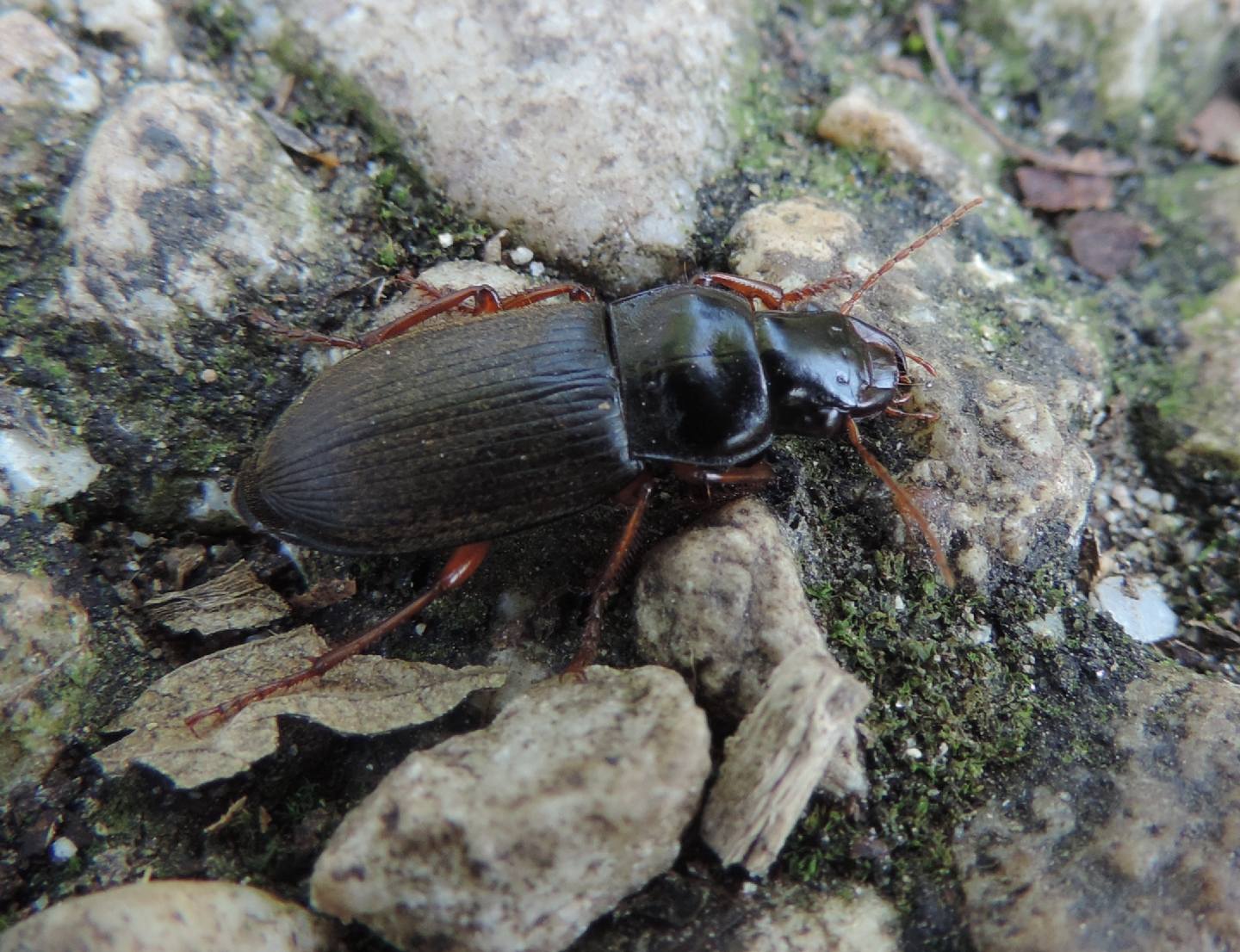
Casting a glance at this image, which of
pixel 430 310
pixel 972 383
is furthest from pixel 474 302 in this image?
pixel 972 383

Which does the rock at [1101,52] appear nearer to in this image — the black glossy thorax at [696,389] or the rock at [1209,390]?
the rock at [1209,390]

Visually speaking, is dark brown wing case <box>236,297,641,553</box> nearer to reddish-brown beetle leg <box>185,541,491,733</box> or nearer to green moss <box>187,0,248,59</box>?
reddish-brown beetle leg <box>185,541,491,733</box>

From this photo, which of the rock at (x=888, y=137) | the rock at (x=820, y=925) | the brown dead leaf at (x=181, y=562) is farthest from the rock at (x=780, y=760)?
the rock at (x=888, y=137)

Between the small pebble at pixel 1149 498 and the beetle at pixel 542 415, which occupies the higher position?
the small pebble at pixel 1149 498

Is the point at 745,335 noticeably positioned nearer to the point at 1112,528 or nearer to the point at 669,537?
the point at 669,537

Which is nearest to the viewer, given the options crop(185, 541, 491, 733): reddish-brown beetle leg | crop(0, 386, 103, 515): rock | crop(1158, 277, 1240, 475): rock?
crop(185, 541, 491, 733): reddish-brown beetle leg

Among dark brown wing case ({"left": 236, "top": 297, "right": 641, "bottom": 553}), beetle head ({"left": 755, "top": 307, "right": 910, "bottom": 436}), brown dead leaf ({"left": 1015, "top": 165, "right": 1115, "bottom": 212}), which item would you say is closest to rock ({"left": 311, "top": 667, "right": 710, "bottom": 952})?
dark brown wing case ({"left": 236, "top": 297, "right": 641, "bottom": 553})
